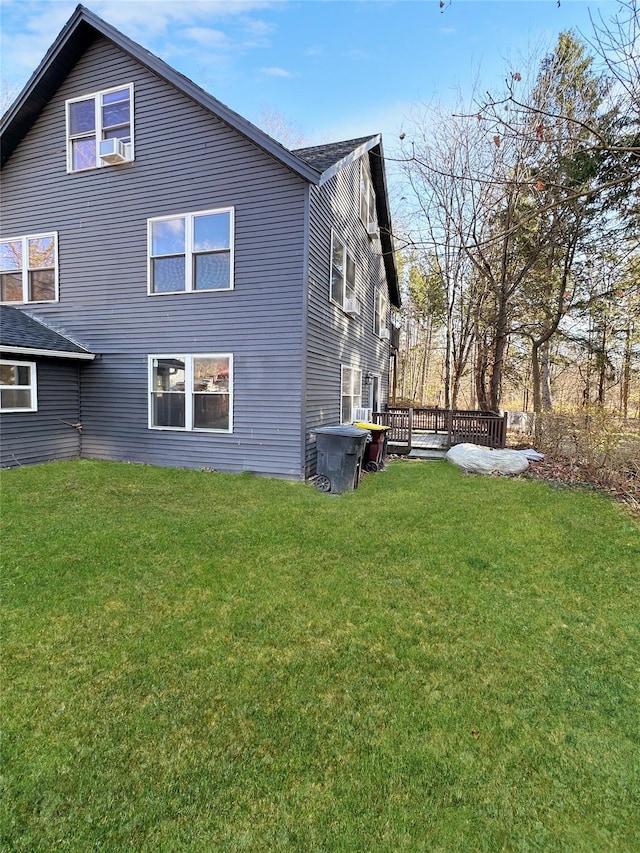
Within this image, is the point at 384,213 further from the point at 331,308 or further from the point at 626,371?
the point at 626,371

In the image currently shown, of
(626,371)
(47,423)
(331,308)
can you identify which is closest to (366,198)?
(331,308)

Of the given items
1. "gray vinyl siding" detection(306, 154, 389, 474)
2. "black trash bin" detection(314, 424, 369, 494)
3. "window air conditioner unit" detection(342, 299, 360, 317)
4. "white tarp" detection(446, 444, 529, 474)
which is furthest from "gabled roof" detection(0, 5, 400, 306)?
"white tarp" detection(446, 444, 529, 474)

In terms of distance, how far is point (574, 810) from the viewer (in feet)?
5.85

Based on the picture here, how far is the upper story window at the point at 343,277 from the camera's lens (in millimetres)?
9047

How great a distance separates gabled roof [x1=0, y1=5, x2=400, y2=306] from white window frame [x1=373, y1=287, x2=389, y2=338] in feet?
16.6

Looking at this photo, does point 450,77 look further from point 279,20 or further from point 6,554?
point 6,554

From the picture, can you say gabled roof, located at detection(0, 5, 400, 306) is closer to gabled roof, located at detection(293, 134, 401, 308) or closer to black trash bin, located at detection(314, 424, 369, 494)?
gabled roof, located at detection(293, 134, 401, 308)

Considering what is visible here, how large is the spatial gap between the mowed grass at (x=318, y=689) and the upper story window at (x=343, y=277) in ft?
20.1

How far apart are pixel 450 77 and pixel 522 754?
49.1 feet

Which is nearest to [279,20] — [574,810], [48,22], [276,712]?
[48,22]

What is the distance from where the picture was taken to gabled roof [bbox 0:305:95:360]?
752 cm

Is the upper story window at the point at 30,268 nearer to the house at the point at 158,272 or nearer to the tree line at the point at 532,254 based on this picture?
the house at the point at 158,272

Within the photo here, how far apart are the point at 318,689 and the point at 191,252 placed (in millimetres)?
7905

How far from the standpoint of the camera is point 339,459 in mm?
7012
